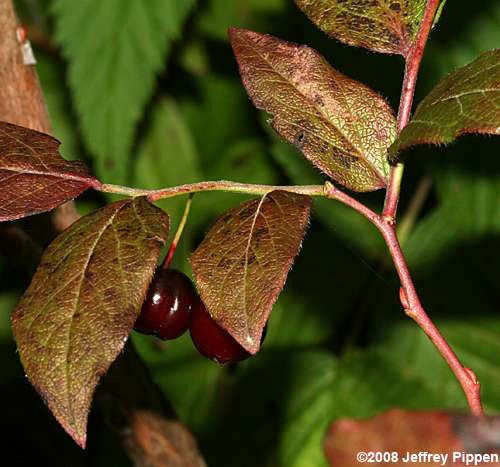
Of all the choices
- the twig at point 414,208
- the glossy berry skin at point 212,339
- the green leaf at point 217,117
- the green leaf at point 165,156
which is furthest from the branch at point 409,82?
the green leaf at point 217,117

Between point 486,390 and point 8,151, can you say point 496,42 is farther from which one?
point 8,151

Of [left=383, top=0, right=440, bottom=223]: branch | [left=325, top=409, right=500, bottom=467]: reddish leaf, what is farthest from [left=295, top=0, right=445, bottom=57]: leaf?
[left=325, top=409, right=500, bottom=467]: reddish leaf

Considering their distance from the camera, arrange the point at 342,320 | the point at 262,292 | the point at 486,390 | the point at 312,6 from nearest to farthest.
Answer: the point at 262,292 < the point at 312,6 < the point at 486,390 < the point at 342,320

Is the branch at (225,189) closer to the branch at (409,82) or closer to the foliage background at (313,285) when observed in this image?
the branch at (409,82)

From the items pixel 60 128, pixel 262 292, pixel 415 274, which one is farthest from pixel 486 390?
pixel 262 292

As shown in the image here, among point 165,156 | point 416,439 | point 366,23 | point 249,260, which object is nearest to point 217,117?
point 165,156

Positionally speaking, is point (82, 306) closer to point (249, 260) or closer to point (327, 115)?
point (249, 260)
